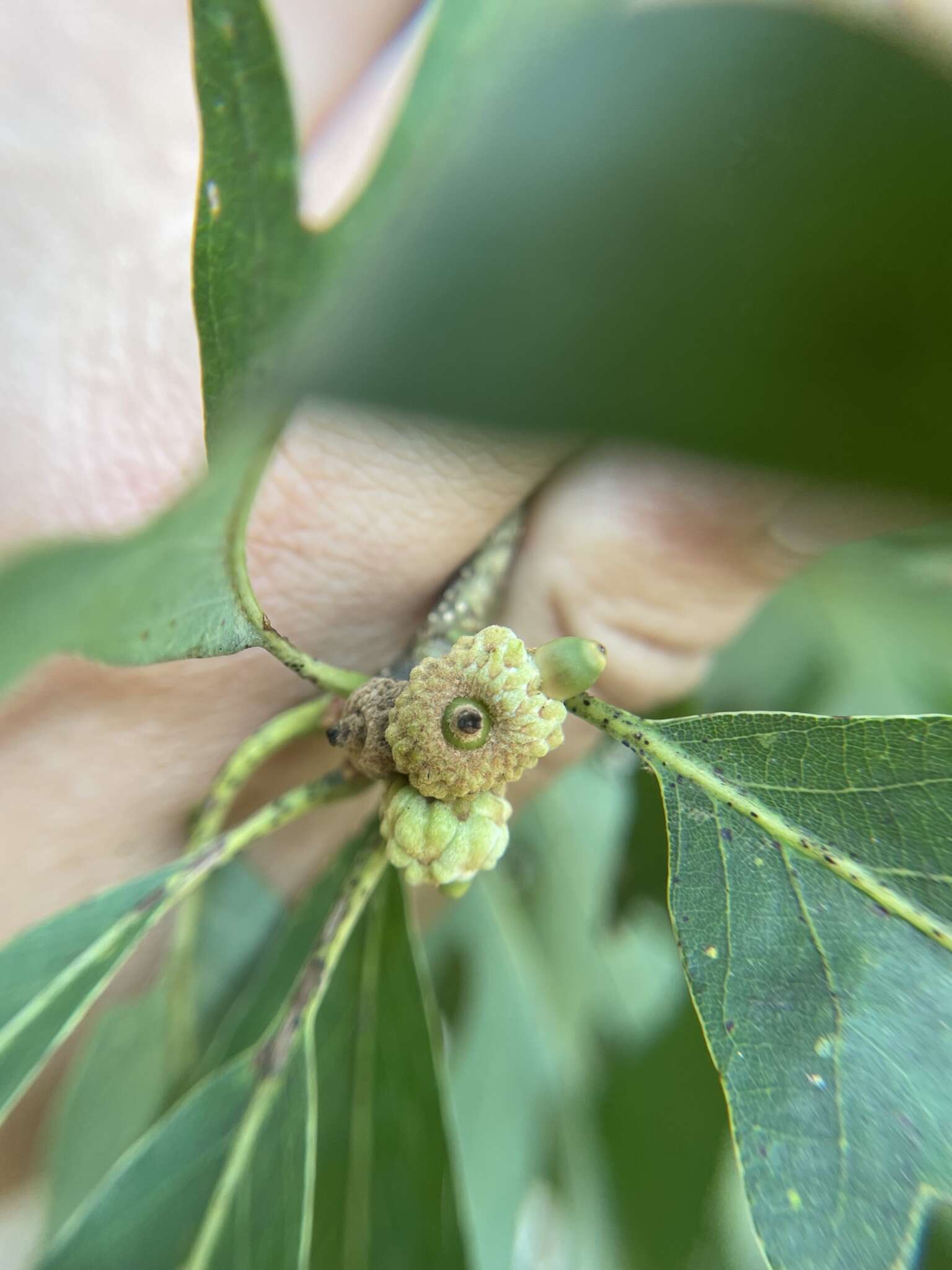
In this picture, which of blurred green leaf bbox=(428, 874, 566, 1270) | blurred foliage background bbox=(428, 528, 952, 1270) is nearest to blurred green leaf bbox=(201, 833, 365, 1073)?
blurred foliage background bbox=(428, 528, 952, 1270)

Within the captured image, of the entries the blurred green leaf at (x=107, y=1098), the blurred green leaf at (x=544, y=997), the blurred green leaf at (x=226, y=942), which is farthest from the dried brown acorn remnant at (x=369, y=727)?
the blurred green leaf at (x=544, y=997)

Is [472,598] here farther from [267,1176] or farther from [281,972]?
[267,1176]

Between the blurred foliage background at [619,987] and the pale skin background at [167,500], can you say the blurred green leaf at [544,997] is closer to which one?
the blurred foliage background at [619,987]

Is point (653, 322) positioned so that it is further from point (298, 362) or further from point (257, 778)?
point (257, 778)

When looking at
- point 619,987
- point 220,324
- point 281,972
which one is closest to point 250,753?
point 281,972

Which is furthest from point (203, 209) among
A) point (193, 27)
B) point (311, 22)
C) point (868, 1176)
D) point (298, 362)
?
point (311, 22)

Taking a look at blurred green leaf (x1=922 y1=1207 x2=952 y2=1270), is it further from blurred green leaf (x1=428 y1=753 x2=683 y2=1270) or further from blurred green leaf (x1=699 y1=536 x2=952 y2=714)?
blurred green leaf (x1=699 y1=536 x2=952 y2=714)
